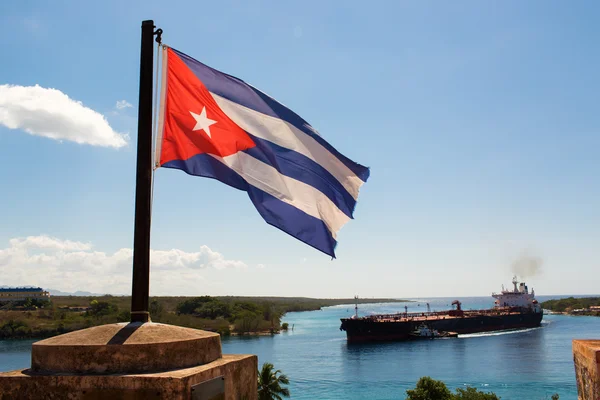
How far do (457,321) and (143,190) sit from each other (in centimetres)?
7493

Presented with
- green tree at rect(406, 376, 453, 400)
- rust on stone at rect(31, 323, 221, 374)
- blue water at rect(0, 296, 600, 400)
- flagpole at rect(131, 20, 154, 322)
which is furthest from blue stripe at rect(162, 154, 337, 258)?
blue water at rect(0, 296, 600, 400)

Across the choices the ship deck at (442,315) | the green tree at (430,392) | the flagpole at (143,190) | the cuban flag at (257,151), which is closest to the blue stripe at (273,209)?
the cuban flag at (257,151)

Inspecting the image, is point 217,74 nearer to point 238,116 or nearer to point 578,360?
point 238,116

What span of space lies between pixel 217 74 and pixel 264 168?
3.76 feet

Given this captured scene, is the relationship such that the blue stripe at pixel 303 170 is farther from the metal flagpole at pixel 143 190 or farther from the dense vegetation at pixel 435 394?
the dense vegetation at pixel 435 394

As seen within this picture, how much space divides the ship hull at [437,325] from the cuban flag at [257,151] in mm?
61075

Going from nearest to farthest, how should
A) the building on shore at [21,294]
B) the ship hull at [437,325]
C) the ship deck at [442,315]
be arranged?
1. the ship hull at [437,325]
2. the ship deck at [442,315]
3. the building on shore at [21,294]

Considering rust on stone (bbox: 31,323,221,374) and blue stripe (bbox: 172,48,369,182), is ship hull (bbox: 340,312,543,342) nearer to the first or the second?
blue stripe (bbox: 172,48,369,182)

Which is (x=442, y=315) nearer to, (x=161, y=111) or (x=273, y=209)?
(x=273, y=209)

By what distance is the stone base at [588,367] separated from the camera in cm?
387

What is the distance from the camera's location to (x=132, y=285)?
3.70 m

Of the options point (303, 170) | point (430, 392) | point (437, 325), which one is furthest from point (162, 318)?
point (303, 170)

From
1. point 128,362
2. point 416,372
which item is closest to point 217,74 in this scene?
point 128,362

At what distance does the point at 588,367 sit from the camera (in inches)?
161
